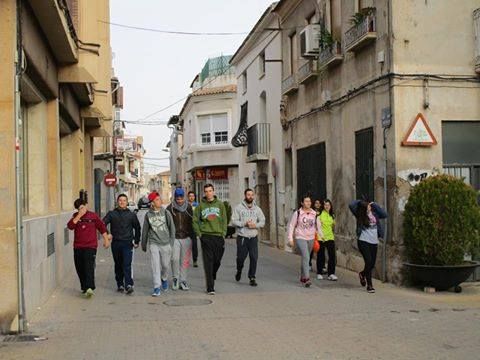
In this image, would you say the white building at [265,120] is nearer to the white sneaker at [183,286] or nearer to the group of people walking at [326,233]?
the group of people walking at [326,233]

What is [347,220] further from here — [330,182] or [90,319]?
[90,319]

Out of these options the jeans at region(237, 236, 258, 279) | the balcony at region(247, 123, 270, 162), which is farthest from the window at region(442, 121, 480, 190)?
the balcony at region(247, 123, 270, 162)

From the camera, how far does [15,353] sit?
6.61 m

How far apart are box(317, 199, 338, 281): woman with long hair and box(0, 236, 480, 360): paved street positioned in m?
0.65

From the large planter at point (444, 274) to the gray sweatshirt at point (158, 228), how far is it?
4105 millimetres

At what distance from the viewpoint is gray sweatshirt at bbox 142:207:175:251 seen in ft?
34.8

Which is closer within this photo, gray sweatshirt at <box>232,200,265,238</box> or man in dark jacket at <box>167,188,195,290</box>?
man in dark jacket at <box>167,188,195,290</box>

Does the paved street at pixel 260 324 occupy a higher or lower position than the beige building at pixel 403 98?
lower

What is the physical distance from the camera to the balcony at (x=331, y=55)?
1362cm

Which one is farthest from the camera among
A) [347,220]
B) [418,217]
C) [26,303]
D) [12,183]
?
[347,220]

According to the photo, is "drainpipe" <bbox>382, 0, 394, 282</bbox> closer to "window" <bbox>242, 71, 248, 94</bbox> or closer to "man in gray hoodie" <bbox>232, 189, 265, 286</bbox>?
"man in gray hoodie" <bbox>232, 189, 265, 286</bbox>

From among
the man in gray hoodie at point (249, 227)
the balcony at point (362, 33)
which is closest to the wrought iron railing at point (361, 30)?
the balcony at point (362, 33)

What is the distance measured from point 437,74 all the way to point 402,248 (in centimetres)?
315

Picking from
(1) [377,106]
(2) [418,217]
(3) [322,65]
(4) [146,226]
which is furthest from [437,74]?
(4) [146,226]
